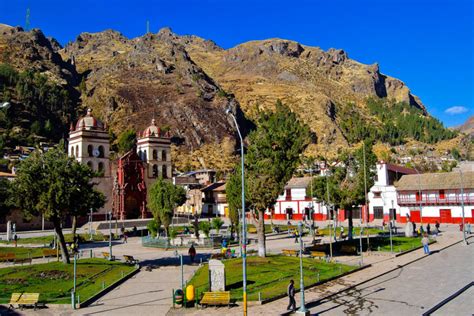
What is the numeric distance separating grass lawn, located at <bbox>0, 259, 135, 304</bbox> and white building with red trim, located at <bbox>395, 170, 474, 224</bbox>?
151ft

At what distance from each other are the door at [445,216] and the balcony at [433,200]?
143cm

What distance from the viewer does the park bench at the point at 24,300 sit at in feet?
70.4

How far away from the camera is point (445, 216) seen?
215ft

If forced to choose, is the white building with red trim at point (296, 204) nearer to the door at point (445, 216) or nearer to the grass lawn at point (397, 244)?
the door at point (445, 216)

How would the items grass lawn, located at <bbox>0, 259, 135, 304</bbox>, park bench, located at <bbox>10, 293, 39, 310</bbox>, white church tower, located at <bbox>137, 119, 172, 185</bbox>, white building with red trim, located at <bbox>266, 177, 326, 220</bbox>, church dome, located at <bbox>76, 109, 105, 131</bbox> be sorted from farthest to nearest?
white church tower, located at <bbox>137, 119, 172, 185</bbox>, white building with red trim, located at <bbox>266, 177, 326, 220</bbox>, church dome, located at <bbox>76, 109, 105, 131</bbox>, grass lawn, located at <bbox>0, 259, 135, 304</bbox>, park bench, located at <bbox>10, 293, 39, 310</bbox>

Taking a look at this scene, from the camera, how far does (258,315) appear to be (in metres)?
19.6

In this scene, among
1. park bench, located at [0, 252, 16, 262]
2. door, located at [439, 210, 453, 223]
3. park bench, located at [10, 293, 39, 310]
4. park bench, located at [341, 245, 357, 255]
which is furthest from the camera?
door, located at [439, 210, 453, 223]

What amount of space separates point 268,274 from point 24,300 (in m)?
13.6

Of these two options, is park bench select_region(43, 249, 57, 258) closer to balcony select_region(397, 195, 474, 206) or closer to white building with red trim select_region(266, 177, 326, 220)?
white building with red trim select_region(266, 177, 326, 220)

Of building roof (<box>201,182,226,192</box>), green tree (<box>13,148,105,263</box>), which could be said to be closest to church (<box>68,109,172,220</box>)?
building roof (<box>201,182,226,192</box>)

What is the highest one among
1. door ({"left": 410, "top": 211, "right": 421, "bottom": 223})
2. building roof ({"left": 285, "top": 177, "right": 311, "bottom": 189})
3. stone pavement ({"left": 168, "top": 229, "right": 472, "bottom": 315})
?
building roof ({"left": 285, "top": 177, "right": 311, "bottom": 189})

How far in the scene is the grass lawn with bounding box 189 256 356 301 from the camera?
23.9 meters

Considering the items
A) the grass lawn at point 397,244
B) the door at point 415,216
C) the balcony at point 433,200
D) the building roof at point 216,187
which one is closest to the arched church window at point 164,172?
the building roof at point 216,187

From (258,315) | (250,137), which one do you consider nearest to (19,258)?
(250,137)
